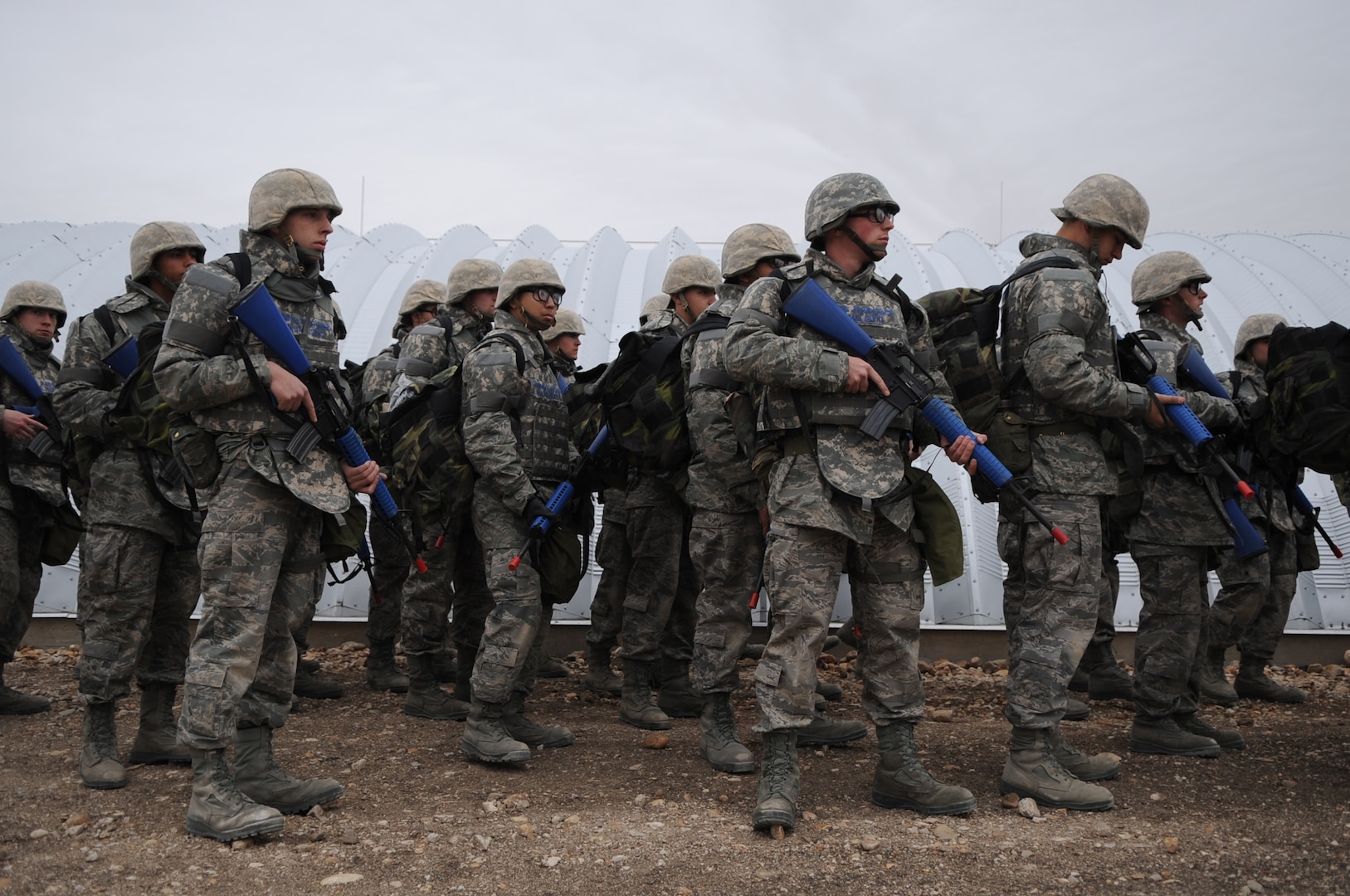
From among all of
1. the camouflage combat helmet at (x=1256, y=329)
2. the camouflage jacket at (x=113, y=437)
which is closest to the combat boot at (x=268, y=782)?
the camouflage jacket at (x=113, y=437)

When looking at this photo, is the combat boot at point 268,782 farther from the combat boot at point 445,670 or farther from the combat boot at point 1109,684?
the combat boot at point 1109,684

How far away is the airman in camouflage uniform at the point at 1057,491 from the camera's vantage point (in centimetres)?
440

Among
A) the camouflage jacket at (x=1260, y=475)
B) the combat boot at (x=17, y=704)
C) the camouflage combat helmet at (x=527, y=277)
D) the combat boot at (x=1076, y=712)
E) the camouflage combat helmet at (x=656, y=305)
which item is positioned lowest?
the combat boot at (x=17, y=704)

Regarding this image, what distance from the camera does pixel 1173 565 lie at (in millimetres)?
5395

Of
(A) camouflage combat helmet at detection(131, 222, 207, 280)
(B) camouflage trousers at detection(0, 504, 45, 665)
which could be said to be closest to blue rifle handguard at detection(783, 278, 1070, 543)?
(A) camouflage combat helmet at detection(131, 222, 207, 280)

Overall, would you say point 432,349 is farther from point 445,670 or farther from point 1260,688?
point 1260,688

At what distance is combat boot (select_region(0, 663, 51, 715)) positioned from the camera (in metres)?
6.23

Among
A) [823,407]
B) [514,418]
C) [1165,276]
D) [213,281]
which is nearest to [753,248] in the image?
[514,418]

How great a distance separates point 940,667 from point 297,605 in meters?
5.31

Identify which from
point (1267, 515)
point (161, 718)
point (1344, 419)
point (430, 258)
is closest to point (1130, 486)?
point (1344, 419)

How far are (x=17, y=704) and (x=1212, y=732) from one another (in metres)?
6.85

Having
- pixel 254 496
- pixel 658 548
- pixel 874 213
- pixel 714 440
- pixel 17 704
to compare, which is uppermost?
pixel 874 213

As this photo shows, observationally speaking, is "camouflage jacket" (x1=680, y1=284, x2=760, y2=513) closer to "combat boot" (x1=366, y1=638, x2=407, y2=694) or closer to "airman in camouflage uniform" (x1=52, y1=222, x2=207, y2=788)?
"airman in camouflage uniform" (x1=52, y1=222, x2=207, y2=788)

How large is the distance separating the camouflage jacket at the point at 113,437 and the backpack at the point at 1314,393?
5.12 meters
